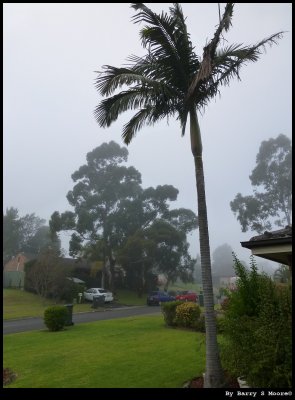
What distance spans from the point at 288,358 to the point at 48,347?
902 centimetres

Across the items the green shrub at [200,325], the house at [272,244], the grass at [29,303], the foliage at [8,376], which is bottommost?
the grass at [29,303]

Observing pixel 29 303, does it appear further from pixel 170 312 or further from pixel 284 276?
pixel 284 276

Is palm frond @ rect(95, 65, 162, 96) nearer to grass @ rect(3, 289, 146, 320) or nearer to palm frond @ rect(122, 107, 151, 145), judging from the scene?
palm frond @ rect(122, 107, 151, 145)

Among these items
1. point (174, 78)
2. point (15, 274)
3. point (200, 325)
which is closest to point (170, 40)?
point (174, 78)

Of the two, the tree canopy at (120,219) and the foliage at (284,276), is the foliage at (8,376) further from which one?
the tree canopy at (120,219)

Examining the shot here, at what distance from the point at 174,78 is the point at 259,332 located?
5801 millimetres

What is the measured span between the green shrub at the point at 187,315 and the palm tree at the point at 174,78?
9.15 meters

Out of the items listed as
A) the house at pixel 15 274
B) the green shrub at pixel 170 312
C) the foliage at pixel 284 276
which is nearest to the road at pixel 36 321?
the green shrub at pixel 170 312

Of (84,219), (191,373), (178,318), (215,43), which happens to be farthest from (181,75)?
(84,219)

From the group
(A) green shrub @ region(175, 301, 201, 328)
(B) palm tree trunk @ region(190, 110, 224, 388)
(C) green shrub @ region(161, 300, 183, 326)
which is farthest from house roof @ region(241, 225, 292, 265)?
(C) green shrub @ region(161, 300, 183, 326)

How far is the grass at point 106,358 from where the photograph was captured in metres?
8.46

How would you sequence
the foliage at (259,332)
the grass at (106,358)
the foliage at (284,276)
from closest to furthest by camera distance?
the foliage at (259,332) → the grass at (106,358) → the foliage at (284,276)

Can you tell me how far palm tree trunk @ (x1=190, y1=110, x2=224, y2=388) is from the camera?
755 cm
